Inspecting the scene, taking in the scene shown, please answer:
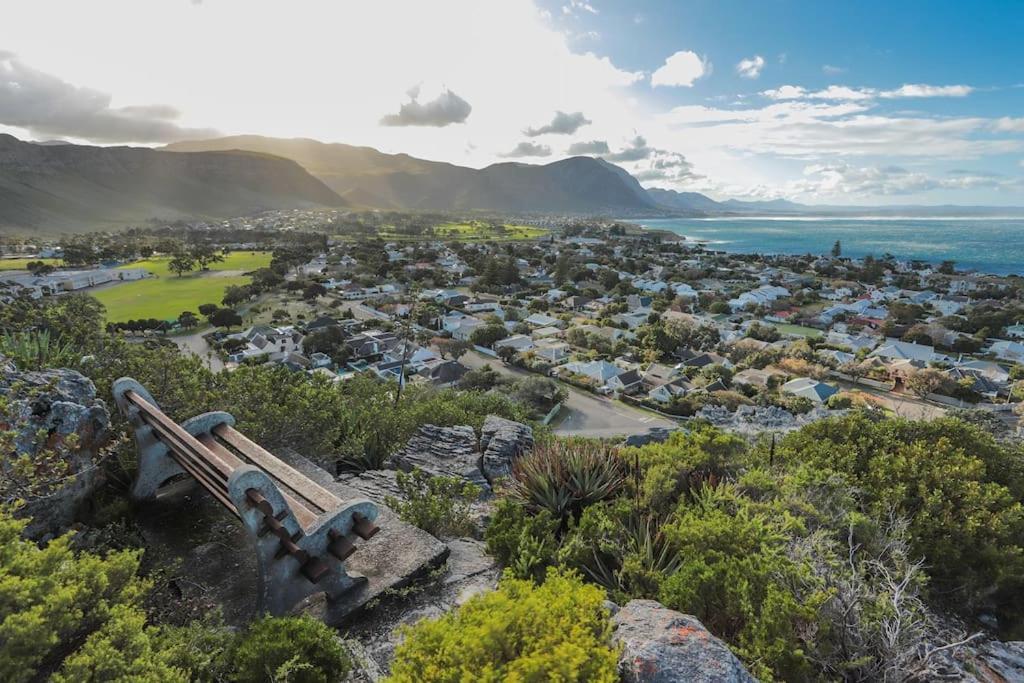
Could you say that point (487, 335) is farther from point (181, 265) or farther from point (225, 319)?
point (181, 265)

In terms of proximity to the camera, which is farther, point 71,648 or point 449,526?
point 449,526

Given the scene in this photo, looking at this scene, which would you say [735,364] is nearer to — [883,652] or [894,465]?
[894,465]

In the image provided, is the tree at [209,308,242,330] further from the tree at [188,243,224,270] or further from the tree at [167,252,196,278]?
the tree at [188,243,224,270]

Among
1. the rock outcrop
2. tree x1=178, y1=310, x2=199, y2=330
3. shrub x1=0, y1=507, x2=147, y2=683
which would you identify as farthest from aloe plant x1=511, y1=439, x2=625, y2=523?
tree x1=178, y1=310, x2=199, y2=330

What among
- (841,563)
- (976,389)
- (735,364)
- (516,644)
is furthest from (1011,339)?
(516,644)

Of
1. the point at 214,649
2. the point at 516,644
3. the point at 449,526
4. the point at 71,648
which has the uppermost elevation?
the point at 516,644

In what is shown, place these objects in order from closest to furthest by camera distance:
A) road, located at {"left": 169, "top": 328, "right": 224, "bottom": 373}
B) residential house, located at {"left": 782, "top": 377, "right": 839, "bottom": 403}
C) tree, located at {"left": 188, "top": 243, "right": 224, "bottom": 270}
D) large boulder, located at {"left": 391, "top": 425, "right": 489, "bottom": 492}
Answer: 1. large boulder, located at {"left": 391, "top": 425, "right": 489, "bottom": 492}
2. residential house, located at {"left": 782, "top": 377, "right": 839, "bottom": 403}
3. road, located at {"left": 169, "top": 328, "right": 224, "bottom": 373}
4. tree, located at {"left": 188, "top": 243, "right": 224, "bottom": 270}
